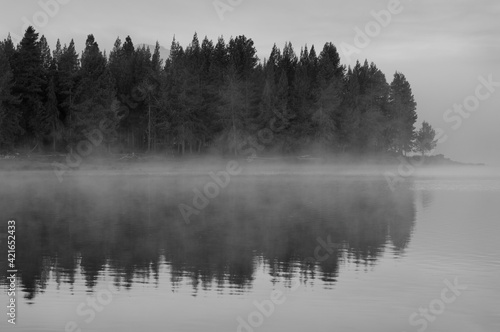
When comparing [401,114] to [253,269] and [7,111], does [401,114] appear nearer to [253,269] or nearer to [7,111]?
[7,111]

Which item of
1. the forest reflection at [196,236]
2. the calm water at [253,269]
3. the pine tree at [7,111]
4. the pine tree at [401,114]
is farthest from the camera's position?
the pine tree at [401,114]

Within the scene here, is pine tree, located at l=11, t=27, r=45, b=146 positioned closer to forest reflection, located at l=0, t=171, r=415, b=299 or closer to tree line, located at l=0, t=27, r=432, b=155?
tree line, located at l=0, t=27, r=432, b=155

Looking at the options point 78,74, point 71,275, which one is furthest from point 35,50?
point 71,275

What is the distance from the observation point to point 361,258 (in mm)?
28234

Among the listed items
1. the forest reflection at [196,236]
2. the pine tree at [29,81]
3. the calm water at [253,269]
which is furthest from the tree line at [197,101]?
the calm water at [253,269]

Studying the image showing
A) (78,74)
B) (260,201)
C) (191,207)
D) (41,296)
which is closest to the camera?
(41,296)

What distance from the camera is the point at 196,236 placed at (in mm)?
34500

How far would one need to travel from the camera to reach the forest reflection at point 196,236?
24688 mm

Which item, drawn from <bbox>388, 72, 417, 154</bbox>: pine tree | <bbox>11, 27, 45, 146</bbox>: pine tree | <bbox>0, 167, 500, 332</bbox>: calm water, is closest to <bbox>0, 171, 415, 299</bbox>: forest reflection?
<bbox>0, 167, 500, 332</bbox>: calm water

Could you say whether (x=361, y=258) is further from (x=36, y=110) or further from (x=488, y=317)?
(x=36, y=110)

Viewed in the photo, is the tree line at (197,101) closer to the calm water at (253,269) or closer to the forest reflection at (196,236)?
the forest reflection at (196,236)

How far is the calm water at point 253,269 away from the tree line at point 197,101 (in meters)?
69.0

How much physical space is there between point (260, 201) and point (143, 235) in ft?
76.4

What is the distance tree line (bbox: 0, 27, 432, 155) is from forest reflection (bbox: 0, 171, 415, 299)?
56236mm
